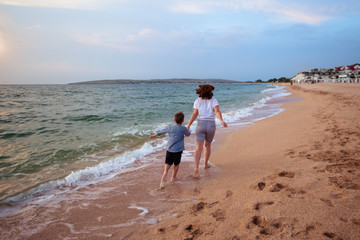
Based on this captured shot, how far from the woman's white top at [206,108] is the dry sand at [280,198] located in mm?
1304

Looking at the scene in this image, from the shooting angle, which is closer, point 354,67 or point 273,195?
point 273,195

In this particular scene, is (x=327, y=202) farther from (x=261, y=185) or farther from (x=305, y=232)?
(x=261, y=185)

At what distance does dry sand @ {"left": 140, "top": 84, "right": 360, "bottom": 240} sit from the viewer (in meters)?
2.28

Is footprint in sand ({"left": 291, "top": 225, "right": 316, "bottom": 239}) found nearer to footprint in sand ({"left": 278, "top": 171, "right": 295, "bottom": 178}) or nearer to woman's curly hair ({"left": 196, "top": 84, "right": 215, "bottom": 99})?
footprint in sand ({"left": 278, "top": 171, "right": 295, "bottom": 178})

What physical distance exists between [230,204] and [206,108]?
209 cm

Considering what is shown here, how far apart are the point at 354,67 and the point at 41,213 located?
→ 337 feet

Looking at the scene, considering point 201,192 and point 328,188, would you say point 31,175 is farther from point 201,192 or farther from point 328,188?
point 328,188

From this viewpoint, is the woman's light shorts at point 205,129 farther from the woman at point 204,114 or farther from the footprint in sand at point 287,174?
the footprint in sand at point 287,174

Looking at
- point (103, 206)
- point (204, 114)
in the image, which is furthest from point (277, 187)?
point (103, 206)

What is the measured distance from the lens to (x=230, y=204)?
3018 millimetres

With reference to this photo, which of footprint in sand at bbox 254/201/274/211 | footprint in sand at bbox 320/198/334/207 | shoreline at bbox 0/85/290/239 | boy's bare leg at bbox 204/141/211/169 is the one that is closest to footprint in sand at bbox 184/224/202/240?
shoreline at bbox 0/85/290/239

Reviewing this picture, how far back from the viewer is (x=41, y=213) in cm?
348

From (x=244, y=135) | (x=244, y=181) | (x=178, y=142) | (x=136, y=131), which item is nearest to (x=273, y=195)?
(x=244, y=181)

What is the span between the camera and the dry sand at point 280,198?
2.28 meters
